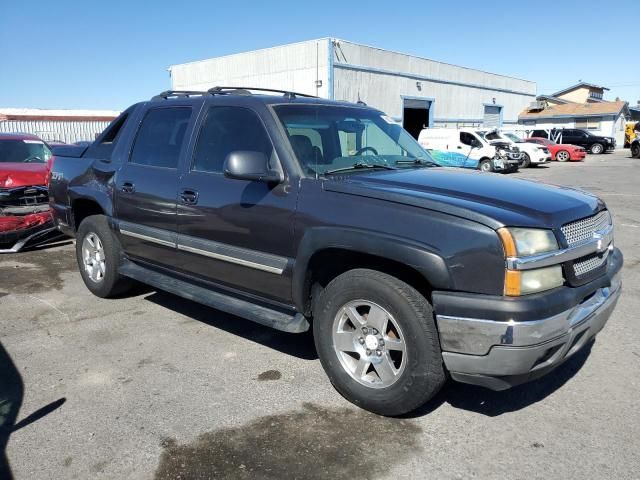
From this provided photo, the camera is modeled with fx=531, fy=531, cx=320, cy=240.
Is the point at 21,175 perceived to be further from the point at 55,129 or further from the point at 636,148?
the point at 636,148

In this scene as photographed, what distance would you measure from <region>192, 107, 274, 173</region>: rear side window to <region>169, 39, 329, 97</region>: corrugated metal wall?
20590mm

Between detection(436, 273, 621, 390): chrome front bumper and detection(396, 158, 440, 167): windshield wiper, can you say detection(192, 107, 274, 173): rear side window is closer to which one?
detection(396, 158, 440, 167): windshield wiper

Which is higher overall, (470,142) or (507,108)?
(507,108)

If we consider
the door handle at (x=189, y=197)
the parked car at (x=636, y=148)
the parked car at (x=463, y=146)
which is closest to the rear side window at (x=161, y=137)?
the door handle at (x=189, y=197)

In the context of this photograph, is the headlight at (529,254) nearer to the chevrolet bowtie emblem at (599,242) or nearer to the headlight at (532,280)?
the headlight at (532,280)

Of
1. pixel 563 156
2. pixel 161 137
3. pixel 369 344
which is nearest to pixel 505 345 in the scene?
pixel 369 344

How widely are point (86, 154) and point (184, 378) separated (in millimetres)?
2913

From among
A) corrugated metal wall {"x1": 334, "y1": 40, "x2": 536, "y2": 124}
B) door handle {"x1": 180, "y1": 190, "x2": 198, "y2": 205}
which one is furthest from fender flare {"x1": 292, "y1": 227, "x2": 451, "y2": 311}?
corrugated metal wall {"x1": 334, "y1": 40, "x2": 536, "y2": 124}

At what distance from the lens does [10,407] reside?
10.8 feet

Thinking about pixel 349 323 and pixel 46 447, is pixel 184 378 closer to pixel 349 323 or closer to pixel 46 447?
pixel 46 447

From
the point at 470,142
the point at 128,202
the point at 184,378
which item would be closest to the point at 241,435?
the point at 184,378

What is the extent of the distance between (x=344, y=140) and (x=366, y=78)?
23.3m

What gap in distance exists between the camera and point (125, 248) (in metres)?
4.99

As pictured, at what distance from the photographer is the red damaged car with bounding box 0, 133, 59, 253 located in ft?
24.1
